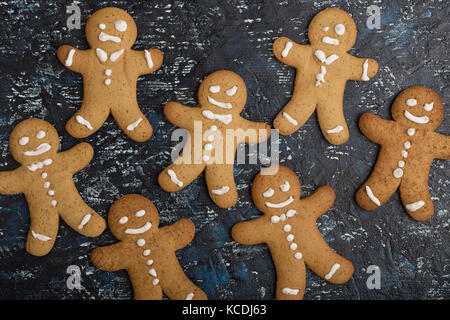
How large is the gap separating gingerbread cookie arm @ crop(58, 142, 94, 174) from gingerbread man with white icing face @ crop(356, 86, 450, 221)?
0.62 meters

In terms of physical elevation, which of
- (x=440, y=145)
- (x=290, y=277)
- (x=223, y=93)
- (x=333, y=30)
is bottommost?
(x=290, y=277)

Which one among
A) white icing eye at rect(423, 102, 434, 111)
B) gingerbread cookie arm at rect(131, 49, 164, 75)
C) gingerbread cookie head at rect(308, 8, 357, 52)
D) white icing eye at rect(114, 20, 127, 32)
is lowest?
white icing eye at rect(423, 102, 434, 111)

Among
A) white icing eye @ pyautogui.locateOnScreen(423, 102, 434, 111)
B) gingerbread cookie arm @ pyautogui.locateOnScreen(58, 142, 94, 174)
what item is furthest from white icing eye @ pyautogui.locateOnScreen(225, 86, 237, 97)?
white icing eye @ pyautogui.locateOnScreen(423, 102, 434, 111)

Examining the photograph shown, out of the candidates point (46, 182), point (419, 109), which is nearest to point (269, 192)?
point (419, 109)

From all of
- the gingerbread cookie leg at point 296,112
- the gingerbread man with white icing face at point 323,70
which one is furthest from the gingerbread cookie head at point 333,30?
the gingerbread cookie leg at point 296,112

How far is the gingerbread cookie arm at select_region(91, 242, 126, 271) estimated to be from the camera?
1026mm

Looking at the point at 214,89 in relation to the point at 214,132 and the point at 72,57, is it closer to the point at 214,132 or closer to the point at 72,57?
the point at 214,132

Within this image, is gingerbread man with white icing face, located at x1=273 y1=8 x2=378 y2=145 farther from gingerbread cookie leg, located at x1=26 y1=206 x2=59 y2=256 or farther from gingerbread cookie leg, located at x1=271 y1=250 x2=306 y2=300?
gingerbread cookie leg, located at x1=26 y1=206 x2=59 y2=256

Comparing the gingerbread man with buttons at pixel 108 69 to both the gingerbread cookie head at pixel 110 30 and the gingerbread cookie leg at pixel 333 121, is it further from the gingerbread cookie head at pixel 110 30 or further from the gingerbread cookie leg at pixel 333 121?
the gingerbread cookie leg at pixel 333 121

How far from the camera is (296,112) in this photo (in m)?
1.04

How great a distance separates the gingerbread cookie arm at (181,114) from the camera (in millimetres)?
1022

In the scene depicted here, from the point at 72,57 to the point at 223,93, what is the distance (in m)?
0.33

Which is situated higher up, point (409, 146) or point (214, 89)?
point (214, 89)

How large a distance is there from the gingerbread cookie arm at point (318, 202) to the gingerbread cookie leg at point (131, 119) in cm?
38
